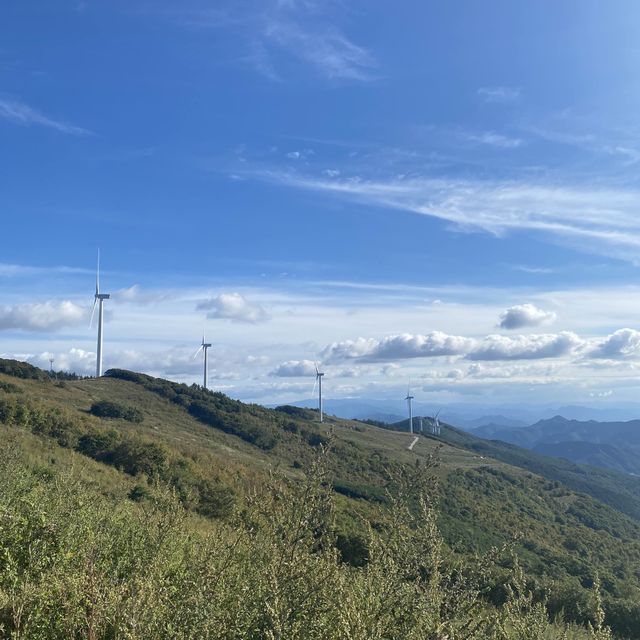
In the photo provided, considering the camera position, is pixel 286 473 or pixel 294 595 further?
pixel 286 473

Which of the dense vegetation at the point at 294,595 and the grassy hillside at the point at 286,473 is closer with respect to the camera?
the dense vegetation at the point at 294,595

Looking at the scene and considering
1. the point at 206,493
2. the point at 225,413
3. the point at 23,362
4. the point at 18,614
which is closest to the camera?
the point at 18,614

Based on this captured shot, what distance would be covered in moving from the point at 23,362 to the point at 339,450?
42.3 m

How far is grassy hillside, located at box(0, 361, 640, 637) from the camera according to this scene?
23453 millimetres

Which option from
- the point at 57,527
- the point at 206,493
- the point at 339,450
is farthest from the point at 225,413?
the point at 57,527

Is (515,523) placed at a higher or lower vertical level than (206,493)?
lower

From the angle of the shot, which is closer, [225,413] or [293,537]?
[293,537]

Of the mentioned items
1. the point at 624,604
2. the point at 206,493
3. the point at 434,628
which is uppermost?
the point at 434,628

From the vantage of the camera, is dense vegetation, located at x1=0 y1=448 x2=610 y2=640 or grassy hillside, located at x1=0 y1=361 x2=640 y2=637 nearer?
dense vegetation, located at x1=0 y1=448 x2=610 y2=640

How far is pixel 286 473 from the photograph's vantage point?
26.0 meters

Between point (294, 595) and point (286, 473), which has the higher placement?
point (294, 595)

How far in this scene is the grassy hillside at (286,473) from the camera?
76.9ft

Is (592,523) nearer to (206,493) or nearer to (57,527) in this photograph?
(206,493)

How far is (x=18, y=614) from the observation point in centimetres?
762
